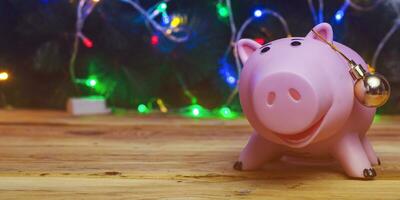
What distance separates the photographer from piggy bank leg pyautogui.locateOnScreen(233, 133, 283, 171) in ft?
2.60

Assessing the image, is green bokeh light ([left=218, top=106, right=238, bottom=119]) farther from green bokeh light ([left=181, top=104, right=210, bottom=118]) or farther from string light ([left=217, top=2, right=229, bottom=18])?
string light ([left=217, top=2, right=229, bottom=18])

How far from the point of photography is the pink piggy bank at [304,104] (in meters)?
0.65

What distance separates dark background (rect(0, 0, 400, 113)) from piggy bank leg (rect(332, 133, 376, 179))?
2.61 feet

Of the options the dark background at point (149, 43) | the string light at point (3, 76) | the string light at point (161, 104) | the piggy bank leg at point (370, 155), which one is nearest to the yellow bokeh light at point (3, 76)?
the string light at point (3, 76)

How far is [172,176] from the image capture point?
790 mm

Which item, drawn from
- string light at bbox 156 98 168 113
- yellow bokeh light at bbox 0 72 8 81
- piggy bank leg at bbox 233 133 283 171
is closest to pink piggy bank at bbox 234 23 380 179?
piggy bank leg at bbox 233 133 283 171

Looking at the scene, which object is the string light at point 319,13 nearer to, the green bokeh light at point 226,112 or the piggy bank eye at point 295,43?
the green bokeh light at point 226,112

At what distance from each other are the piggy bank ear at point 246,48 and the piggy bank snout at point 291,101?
14 centimetres

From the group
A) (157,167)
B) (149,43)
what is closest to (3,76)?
(149,43)

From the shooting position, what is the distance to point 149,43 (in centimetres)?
156

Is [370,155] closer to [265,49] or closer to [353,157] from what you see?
[353,157]

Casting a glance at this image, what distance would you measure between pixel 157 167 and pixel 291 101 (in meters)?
0.30

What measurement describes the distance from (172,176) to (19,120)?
76 centimetres

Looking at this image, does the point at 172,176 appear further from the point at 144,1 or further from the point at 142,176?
the point at 144,1
